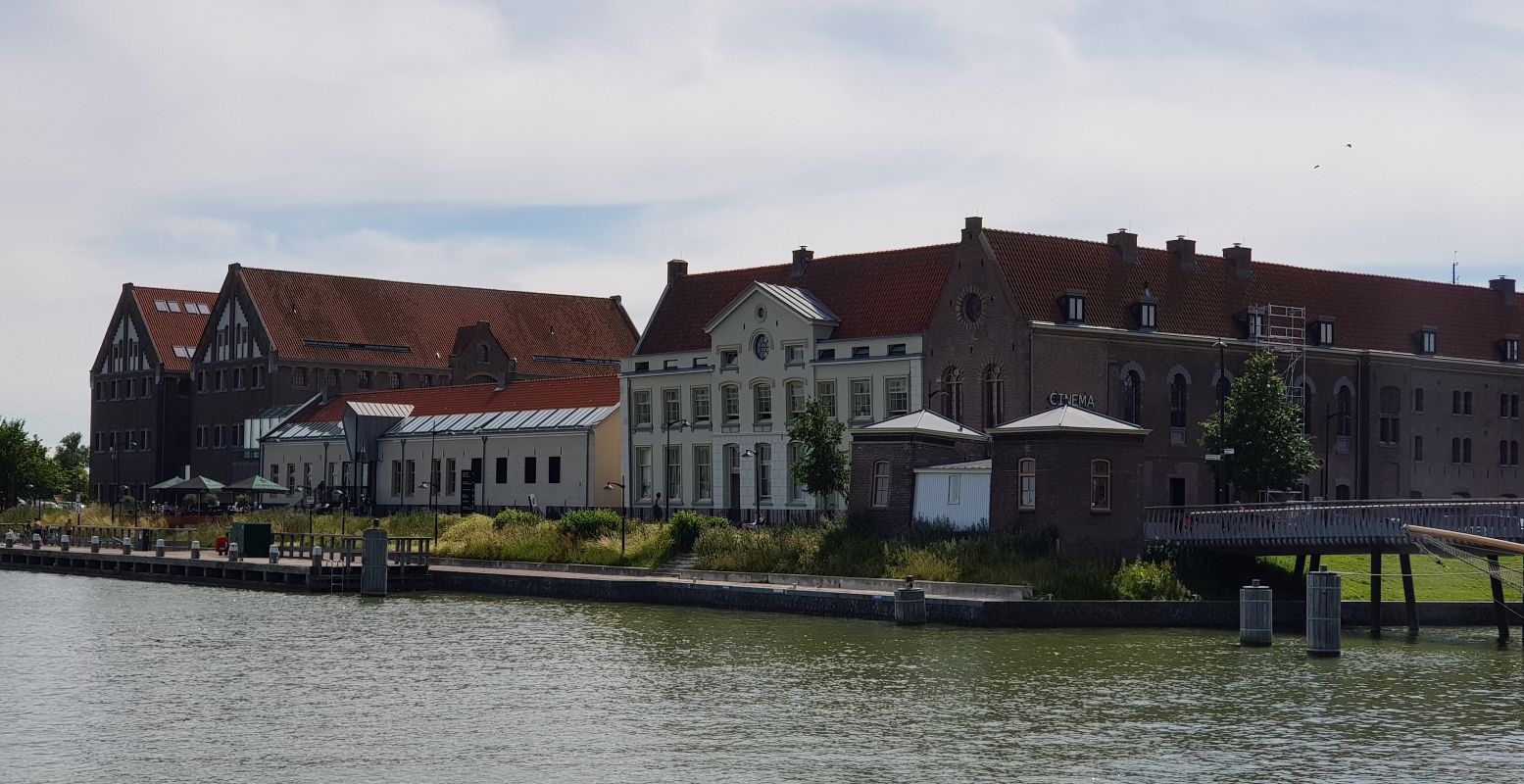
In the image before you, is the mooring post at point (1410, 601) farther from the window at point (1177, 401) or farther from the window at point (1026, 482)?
the window at point (1177, 401)

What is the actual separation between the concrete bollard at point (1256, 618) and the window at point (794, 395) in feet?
A: 102

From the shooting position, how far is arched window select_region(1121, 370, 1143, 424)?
246 ft

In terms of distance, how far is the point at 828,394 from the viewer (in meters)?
77.9

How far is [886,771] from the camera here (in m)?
31.6

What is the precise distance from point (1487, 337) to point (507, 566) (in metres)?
47.4

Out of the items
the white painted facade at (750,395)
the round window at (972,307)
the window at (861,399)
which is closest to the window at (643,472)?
the white painted facade at (750,395)

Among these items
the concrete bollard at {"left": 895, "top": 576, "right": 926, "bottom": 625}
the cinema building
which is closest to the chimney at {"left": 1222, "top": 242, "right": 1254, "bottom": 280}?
the cinema building

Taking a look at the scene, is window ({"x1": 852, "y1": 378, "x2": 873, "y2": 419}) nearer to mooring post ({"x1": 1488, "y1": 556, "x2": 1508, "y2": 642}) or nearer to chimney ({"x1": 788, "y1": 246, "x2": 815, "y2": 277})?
chimney ({"x1": 788, "y1": 246, "x2": 815, "y2": 277})

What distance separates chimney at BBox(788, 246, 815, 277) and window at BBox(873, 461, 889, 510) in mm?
21189

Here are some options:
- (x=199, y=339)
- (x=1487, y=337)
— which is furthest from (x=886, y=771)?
(x=199, y=339)

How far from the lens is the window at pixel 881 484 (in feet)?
210

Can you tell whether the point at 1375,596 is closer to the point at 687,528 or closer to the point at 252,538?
the point at 687,528

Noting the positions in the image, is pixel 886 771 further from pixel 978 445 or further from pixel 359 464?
pixel 359 464

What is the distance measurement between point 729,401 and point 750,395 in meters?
1.82
